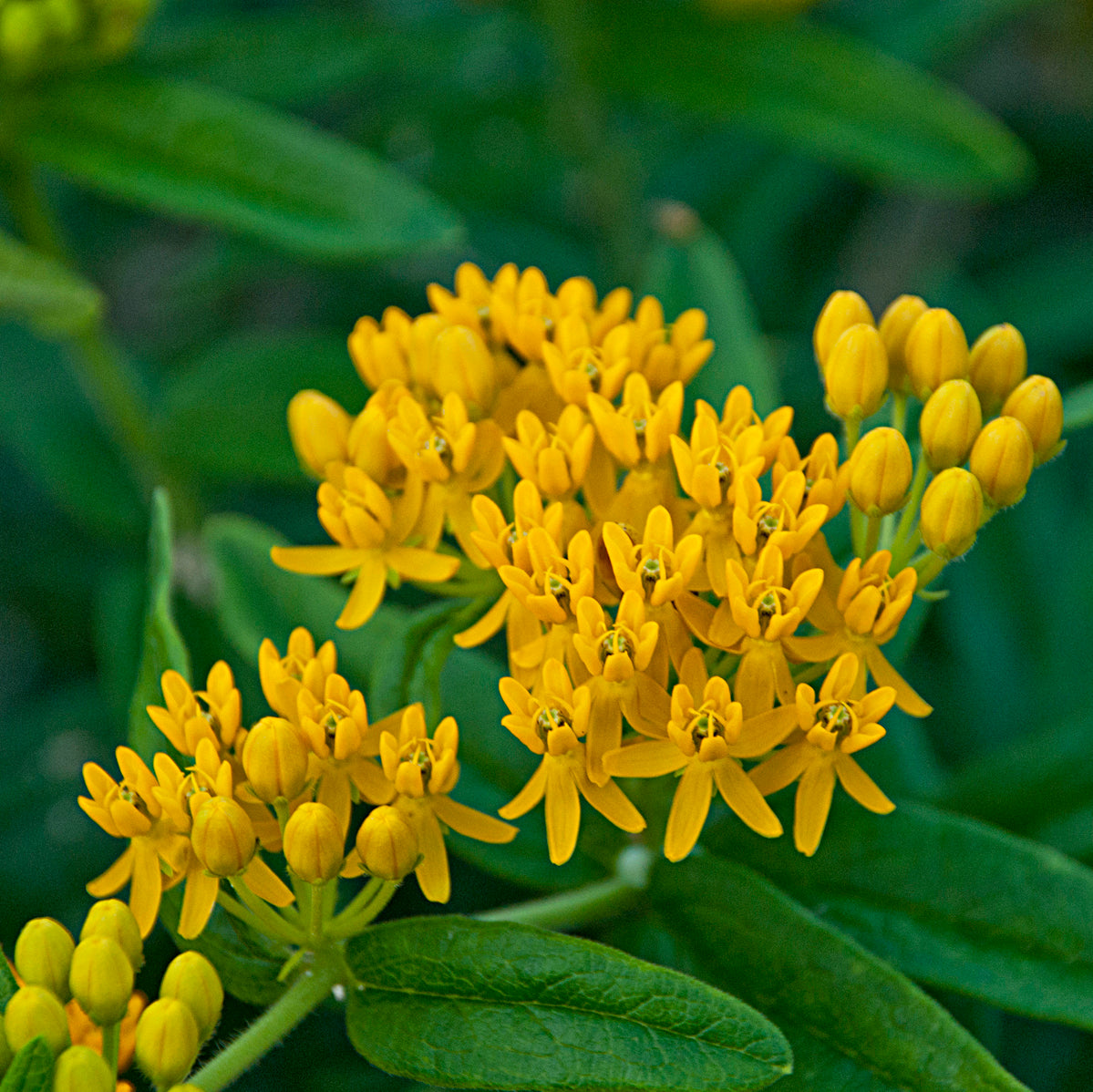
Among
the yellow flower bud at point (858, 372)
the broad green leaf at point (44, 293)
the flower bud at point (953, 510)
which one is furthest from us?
the broad green leaf at point (44, 293)

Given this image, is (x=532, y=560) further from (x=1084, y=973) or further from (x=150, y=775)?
(x=1084, y=973)

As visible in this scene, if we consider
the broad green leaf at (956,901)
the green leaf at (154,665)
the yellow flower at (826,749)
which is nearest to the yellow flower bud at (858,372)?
the yellow flower at (826,749)

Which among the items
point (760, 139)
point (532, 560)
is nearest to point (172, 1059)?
point (532, 560)

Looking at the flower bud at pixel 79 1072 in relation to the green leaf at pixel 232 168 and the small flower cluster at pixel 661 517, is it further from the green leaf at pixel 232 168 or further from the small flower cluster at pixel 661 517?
the green leaf at pixel 232 168

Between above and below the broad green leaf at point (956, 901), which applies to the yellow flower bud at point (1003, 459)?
above

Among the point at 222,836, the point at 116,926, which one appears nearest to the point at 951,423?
the point at 222,836

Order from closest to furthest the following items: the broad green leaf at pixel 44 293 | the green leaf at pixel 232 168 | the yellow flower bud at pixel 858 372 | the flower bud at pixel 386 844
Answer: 1. the flower bud at pixel 386 844
2. the yellow flower bud at pixel 858 372
3. the broad green leaf at pixel 44 293
4. the green leaf at pixel 232 168
